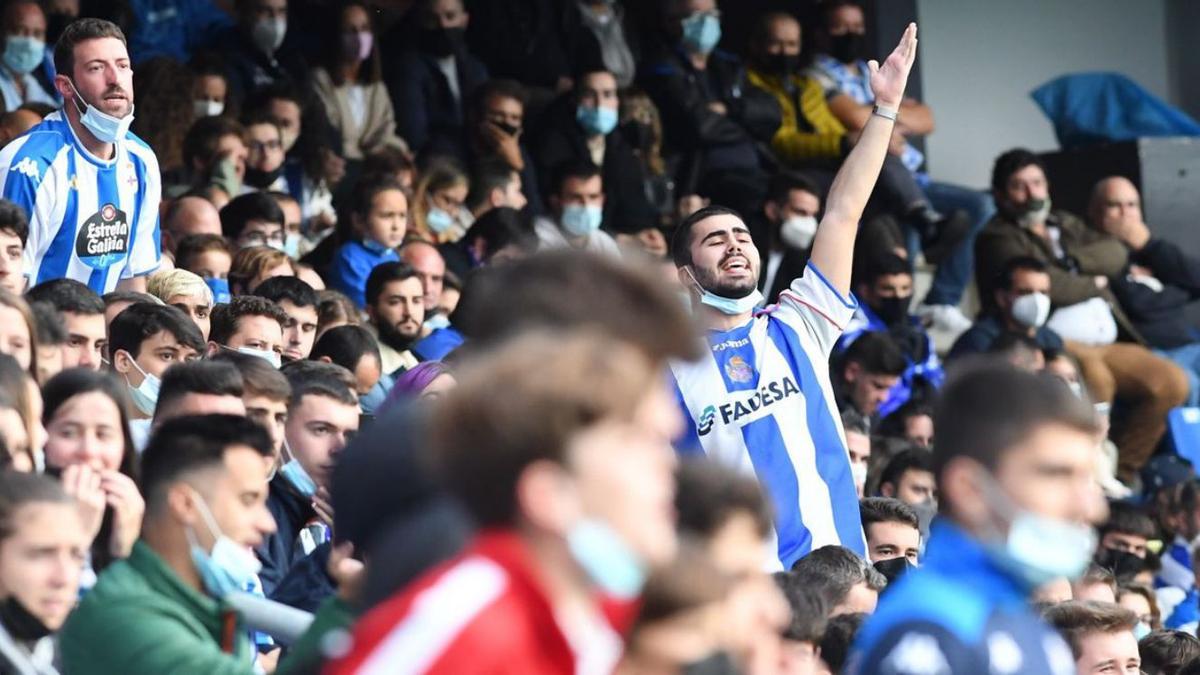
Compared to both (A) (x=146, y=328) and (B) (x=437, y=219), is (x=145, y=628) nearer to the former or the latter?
(A) (x=146, y=328)

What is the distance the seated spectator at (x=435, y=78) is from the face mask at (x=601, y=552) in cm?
873

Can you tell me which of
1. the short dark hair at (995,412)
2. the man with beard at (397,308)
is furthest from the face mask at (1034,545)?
the man with beard at (397,308)

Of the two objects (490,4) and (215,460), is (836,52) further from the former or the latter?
(215,460)

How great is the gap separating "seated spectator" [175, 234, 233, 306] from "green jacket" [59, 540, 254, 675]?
410 centimetres

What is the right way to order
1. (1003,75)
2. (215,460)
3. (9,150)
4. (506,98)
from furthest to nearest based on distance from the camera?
(1003,75) → (506,98) → (9,150) → (215,460)

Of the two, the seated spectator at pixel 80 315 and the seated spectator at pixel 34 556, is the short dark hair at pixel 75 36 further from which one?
the seated spectator at pixel 34 556

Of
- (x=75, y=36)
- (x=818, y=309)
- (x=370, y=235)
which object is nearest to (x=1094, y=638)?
(x=818, y=309)

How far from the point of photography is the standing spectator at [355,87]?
35.8ft

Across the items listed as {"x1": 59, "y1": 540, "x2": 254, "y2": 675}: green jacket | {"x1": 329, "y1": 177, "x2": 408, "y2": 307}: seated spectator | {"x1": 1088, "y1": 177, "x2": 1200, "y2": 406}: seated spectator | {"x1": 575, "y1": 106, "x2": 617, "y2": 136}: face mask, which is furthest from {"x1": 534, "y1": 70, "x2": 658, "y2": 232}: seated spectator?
{"x1": 59, "y1": 540, "x2": 254, "y2": 675}: green jacket

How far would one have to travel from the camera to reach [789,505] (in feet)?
20.8

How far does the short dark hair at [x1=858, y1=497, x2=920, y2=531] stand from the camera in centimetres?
668

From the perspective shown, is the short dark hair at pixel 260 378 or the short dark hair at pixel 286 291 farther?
the short dark hair at pixel 286 291

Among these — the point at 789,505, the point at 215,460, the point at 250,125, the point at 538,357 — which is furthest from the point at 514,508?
the point at 250,125

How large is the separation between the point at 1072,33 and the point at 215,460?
11.7 m
